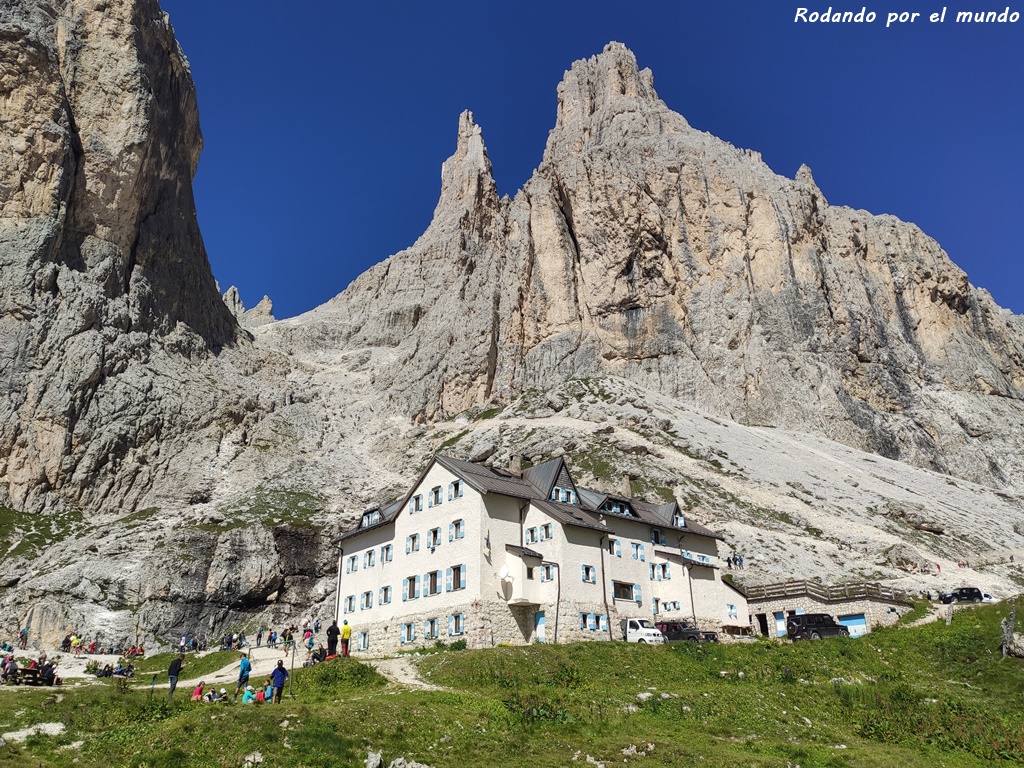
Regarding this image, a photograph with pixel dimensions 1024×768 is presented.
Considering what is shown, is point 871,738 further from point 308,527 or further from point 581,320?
point 581,320

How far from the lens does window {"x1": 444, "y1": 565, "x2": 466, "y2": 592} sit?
139 ft

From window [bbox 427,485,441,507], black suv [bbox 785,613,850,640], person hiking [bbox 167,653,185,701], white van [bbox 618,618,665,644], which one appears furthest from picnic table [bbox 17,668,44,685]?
black suv [bbox 785,613,850,640]

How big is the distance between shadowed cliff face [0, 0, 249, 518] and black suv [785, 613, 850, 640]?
7756cm

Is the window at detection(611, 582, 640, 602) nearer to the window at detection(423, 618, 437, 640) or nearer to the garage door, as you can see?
the window at detection(423, 618, 437, 640)

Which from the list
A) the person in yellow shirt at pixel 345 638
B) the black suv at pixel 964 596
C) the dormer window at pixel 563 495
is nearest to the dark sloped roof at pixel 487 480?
the dormer window at pixel 563 495

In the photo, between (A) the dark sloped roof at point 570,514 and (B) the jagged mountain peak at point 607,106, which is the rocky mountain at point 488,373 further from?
(A) the dark sloped roof at point 570,514

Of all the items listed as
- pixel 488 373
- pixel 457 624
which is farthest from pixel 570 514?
pixel 488 373

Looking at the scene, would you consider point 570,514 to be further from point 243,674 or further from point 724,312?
point 724,312

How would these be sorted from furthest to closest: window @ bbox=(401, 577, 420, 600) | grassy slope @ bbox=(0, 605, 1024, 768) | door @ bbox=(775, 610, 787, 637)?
door @ bbox=(775, 610, 787, 637) < window @ bbox=(401, 577, 420, 600) < grassy slope @ bbox=(0, 605, 1024, 768)

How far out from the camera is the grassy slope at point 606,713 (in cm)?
2291

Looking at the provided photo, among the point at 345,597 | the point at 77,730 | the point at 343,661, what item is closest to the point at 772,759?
the point at 343,661

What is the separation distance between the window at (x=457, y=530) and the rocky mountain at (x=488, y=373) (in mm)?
28429

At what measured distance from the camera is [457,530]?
4428cm

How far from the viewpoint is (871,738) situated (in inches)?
1055
